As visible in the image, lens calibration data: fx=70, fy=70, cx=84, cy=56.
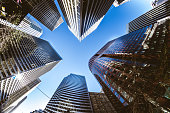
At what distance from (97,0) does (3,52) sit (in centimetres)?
5491

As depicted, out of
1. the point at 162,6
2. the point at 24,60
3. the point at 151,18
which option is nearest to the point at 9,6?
the point at 24,60

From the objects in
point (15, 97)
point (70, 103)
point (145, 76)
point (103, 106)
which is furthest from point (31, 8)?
point (103, 106)

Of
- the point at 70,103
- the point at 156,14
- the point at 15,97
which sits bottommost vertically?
the point at 70,103

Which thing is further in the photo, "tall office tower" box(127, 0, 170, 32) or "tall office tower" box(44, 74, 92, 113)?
"tall office tower" box(127, 0, 170, 32)

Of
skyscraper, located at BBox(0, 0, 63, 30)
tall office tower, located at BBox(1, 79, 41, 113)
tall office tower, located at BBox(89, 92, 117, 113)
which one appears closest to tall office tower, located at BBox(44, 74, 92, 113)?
tall office tower, located at BBox(89, 92, 117, 113)

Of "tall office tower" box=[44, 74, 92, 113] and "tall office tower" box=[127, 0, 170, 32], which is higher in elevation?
"tall office tower" box=[127, 0, 170, 32]

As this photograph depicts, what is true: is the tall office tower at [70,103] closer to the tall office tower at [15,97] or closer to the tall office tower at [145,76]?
the tall office tower at [145,76]

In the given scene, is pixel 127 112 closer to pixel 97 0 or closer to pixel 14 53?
pixel 97 0

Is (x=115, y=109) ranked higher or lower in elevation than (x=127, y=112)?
lower

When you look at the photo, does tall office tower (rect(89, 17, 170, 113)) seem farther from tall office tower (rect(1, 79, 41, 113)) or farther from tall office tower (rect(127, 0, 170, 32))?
tall office tower (rect(1, 79, 41, 113))

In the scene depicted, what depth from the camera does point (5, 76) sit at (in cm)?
3416

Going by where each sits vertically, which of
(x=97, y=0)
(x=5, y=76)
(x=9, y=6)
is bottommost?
(x=5, y=76)

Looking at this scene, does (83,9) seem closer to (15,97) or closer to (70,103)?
(70,103)

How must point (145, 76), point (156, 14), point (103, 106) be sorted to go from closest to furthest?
point (145, 76) → point (103, 106) → point (156, 14)
